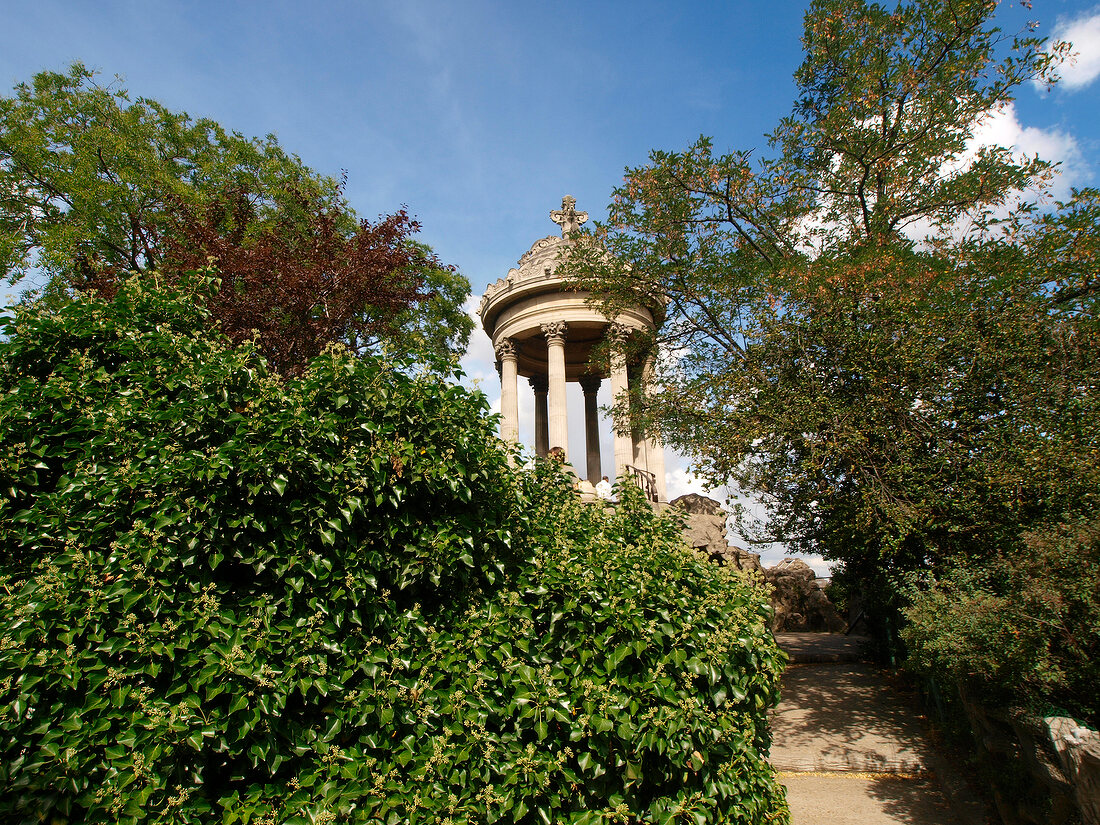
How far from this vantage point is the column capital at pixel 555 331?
85.1 feet

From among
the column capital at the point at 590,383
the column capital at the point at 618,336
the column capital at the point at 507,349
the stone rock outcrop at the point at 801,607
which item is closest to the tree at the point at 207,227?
the column capital at the point at 507,349

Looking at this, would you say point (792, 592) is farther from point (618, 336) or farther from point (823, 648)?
point (618, 336)

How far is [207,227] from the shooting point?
595 inches

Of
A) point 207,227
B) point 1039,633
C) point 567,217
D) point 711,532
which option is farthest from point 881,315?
point 567,217

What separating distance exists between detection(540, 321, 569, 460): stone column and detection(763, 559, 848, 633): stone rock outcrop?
9927 mm

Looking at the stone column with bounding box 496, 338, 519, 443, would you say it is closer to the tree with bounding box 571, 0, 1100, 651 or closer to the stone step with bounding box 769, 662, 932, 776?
the tree with bounding box 571, 0, 1100, 651

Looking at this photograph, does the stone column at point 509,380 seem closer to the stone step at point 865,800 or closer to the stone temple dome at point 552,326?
the stone temple dome at point 552,326

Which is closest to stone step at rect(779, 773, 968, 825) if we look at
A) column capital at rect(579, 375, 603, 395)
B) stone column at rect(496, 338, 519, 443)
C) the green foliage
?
the green foliage

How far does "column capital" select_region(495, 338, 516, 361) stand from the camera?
90.0ft

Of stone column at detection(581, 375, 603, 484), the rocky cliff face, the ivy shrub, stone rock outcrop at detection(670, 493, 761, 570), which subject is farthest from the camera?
stone column at detection(581, 375, 603, 484)

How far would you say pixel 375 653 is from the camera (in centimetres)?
434

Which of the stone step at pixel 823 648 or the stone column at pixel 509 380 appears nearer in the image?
the stone step at pixel 823 648

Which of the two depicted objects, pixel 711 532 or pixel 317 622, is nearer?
pixel 317 622

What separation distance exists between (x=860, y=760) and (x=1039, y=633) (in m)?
4.80
